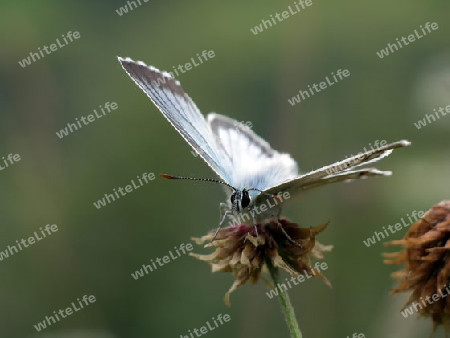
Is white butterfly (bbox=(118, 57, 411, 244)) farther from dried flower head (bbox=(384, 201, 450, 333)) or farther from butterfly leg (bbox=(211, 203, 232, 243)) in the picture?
dried flower head (bbox=(384, 201, 450, 333))

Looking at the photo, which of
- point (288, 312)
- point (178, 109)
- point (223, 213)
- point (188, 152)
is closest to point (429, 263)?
point (288, 312)

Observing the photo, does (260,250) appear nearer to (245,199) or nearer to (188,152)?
(245,199)

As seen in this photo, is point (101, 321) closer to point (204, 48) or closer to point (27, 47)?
point (27, 47)

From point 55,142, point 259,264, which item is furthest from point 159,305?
point 259,264

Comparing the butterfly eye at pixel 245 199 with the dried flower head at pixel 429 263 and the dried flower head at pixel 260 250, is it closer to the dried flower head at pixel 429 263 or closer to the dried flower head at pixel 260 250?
the dried flower head at pixel 260 250

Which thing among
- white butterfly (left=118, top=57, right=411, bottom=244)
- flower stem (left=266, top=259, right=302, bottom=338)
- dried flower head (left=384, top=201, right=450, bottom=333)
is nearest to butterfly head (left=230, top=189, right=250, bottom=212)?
white butterfly (left=118, top=57, right=411, bottom=244)

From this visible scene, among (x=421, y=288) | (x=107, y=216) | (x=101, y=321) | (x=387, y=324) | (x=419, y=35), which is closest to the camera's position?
(x=421, y=288)

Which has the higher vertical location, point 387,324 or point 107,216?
point 107,216
